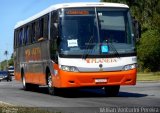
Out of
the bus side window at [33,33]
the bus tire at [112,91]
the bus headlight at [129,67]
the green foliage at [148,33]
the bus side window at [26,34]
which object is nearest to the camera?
the bus headlight at [129,67]

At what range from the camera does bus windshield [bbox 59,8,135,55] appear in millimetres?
21188

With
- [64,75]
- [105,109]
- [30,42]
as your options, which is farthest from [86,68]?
[30,42]

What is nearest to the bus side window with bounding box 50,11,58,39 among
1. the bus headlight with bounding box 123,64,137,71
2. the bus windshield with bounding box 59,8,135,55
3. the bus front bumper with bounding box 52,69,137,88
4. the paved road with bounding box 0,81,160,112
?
the bus windshield with bounding box 59,8,135,55

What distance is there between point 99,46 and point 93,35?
0.48 m

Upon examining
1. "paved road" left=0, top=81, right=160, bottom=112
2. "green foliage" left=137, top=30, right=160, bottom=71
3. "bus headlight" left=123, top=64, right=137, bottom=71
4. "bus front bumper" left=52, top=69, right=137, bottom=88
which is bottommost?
"paved road" left=0, top=81, right=160, bottom=112

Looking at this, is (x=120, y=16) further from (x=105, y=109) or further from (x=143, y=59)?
(x=143, y=59)

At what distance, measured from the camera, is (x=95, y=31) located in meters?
21.5

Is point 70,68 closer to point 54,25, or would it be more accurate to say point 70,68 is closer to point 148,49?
point 54,25

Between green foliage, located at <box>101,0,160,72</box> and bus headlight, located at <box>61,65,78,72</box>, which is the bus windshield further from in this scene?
green foliage, located at <box>101,0,160,72</box>

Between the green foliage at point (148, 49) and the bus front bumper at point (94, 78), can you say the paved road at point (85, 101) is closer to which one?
the bus front bumper at point (94, 78)

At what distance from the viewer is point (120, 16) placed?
21.8 meters

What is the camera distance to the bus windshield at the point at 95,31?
834 inches

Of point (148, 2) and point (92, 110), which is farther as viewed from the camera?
point (148, 2)

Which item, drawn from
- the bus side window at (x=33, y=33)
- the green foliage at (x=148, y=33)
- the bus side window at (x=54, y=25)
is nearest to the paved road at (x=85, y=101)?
the bus side window at (x=54, y=25)
